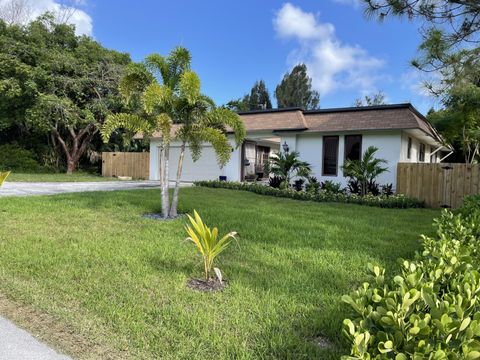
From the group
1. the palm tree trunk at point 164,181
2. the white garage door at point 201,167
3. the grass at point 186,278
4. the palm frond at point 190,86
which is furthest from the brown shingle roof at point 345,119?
the palm frond at point 190,86

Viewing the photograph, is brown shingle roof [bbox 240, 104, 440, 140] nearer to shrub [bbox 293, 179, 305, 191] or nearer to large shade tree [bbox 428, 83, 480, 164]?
large shade tree [bbox 428, 83, 480, 164]

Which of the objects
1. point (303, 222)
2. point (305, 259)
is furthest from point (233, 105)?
point (305, 259)

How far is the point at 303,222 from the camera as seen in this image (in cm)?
782

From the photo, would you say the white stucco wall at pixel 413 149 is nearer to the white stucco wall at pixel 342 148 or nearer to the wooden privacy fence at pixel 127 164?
the white stucco wall at pixel 342 148

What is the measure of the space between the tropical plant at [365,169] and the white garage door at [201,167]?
8573mm

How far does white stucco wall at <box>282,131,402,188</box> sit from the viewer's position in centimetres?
1415

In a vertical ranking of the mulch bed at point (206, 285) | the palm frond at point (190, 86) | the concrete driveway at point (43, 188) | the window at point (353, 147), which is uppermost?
the palm frond at point (190, 86)

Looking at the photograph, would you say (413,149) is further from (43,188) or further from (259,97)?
(259,97)

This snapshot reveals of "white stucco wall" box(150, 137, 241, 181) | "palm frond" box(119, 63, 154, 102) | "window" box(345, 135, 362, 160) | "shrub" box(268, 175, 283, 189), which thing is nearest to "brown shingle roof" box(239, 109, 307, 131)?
"white stucco wall" box(150, 137, 241, 181)

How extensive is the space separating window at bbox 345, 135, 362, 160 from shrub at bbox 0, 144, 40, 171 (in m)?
20.7

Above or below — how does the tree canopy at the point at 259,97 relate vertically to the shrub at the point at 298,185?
above

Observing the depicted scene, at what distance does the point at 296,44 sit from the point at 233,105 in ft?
67.6

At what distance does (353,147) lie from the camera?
49.9ft

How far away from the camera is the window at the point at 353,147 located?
49.3ft
